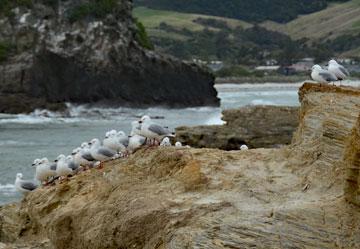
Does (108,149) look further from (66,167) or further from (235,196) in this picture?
(235,196)

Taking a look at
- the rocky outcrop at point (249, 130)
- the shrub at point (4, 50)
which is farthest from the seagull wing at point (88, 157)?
the shrub at point (4, 50)

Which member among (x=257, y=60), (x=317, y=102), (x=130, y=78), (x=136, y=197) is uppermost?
(x=317, y=102)

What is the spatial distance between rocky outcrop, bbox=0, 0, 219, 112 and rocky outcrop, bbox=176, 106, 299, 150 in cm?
4485

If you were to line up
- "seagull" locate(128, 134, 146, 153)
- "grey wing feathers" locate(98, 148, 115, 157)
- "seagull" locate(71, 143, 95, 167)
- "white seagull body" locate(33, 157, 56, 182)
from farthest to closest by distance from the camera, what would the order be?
"white seagull body" locate(33, 157, 56, 182), "seagull" locate(71, 143, 95, 167), "grey wing feathers" locate(98, 148, 115, 157), "seagull" locate(128, 134, 146, 153)

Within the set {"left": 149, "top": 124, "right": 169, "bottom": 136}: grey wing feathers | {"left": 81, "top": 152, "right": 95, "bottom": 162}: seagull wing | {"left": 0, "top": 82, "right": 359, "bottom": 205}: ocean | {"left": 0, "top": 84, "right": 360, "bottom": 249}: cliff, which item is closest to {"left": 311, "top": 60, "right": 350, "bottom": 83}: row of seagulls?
{"left": 0, "top": 84, "right": 360, "bottom": 249}: cliff

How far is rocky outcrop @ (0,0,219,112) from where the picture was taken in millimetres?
78125

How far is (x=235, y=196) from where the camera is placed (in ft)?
40.1

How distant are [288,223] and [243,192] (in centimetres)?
113

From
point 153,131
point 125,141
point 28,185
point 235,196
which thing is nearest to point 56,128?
point 28,185

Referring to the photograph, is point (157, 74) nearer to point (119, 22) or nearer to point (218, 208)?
point (119, 22)

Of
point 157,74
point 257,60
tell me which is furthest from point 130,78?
point 257,60

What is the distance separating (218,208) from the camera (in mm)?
11930

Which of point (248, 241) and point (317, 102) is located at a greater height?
point (317, 102)

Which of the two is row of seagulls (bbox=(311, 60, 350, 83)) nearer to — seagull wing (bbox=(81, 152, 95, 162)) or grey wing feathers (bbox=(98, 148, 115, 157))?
grey wing feathers (bbox=(98, 148, 115, 157))
